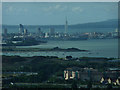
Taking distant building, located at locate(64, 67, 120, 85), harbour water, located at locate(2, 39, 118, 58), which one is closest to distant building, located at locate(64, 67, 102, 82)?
distant building, located at locate(64, 67, 120, 85)

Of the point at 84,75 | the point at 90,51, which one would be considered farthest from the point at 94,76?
the point at 90,51

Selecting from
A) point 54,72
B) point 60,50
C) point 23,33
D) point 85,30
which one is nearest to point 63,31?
point 85,30

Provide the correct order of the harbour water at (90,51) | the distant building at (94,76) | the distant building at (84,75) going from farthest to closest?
the harbour water at (90,51)
the distant building at (84,75)
the distant building at (94,76)

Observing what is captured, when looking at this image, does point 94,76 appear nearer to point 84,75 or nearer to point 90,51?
point 84,75

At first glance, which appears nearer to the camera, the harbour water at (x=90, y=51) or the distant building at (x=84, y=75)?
the distant building at (x=84, y=75)

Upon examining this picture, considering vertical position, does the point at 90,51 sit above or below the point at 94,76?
above

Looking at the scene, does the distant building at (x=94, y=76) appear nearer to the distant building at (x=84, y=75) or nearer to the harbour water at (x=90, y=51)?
the distant building at (x=84, y=75)

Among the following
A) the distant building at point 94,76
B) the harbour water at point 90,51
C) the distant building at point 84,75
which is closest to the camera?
the distant building at point 94,76

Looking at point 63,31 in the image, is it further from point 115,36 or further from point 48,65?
point 48,65

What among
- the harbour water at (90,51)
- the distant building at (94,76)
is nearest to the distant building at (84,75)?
the distant building at (94,76)

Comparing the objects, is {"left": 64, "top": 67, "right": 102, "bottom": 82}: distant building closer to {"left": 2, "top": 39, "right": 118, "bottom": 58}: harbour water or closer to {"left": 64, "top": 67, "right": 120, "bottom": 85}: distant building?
{"left": 64, "top": 67, "right": 120, "bottom": 85}: distant building

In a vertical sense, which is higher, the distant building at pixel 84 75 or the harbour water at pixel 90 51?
the harbour water at pixel 90 51
